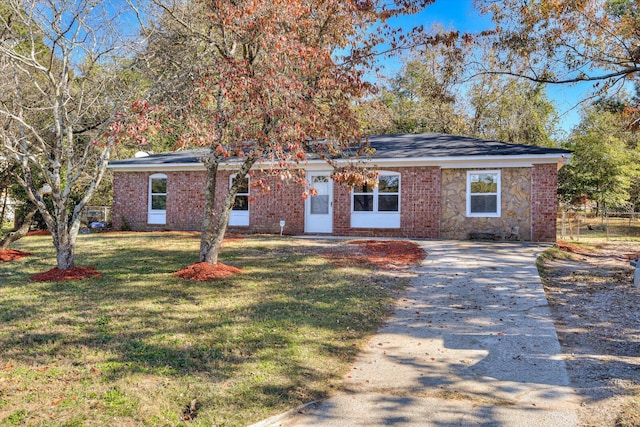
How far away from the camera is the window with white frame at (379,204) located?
16.3 meters

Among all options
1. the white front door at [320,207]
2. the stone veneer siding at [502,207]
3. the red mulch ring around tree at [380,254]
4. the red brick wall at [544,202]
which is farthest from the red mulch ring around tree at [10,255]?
the red brick wall at [544,202]

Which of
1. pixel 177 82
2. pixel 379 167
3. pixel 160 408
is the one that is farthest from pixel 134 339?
pixel 379 167

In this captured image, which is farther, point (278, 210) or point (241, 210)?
point (241, 210)

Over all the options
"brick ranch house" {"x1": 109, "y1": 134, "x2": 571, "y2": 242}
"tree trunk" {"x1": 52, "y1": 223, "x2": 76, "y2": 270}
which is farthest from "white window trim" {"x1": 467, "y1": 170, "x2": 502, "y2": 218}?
"tree trunk" {"x1": 52, "y1": 223, "x2": 76, "y2": 270}

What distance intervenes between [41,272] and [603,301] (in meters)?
10.2

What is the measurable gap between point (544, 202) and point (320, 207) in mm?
7422

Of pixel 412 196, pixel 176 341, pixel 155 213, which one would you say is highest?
pixel 412 196

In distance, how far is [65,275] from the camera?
28.3 ft

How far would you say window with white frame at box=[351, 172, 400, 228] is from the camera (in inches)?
642

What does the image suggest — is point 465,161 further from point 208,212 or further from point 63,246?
point 63,246

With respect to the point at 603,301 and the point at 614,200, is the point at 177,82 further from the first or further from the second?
the point at 614,200

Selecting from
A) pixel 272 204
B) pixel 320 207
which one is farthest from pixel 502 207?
pixel 272 204

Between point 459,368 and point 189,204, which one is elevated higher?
point 189,204

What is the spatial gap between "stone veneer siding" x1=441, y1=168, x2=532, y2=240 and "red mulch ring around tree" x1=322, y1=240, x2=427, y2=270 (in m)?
2.49
